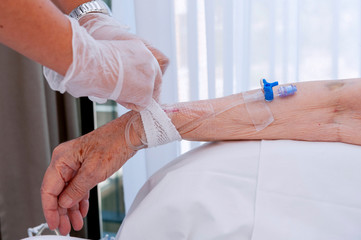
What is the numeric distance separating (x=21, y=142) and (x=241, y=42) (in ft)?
4.07

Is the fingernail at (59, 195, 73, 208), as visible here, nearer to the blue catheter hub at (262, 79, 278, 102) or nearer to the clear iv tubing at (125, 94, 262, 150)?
the clear iv tubing at (125, 94, 262, 150)

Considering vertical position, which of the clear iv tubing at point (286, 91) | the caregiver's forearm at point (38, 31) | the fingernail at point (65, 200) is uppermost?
the caregiver's forearm at point (38, 31)

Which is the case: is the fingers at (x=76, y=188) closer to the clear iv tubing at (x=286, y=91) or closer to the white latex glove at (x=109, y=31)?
the white latex glove at (x=109, y=31)

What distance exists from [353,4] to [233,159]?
1172mm

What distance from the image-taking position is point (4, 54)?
1608 millimetres

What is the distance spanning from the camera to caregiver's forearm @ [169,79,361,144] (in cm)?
98

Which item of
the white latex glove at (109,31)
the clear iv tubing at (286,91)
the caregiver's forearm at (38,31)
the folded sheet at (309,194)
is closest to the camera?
the caregiver's forearm at (38,31)

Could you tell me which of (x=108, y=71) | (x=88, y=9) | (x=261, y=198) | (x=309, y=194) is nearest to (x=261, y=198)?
(x=261, y=198)

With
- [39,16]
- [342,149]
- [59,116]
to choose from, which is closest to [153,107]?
[39,16]

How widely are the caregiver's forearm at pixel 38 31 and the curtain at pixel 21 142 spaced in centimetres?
106

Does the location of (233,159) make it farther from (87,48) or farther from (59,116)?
(59,116)

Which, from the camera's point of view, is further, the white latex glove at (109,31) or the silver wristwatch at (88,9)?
the silver wristwatch at (88,9)

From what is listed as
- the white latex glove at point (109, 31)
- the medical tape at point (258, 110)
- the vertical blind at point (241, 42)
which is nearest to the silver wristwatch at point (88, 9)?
the white latex glove at point (109, 31)

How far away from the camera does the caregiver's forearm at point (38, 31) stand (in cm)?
65
